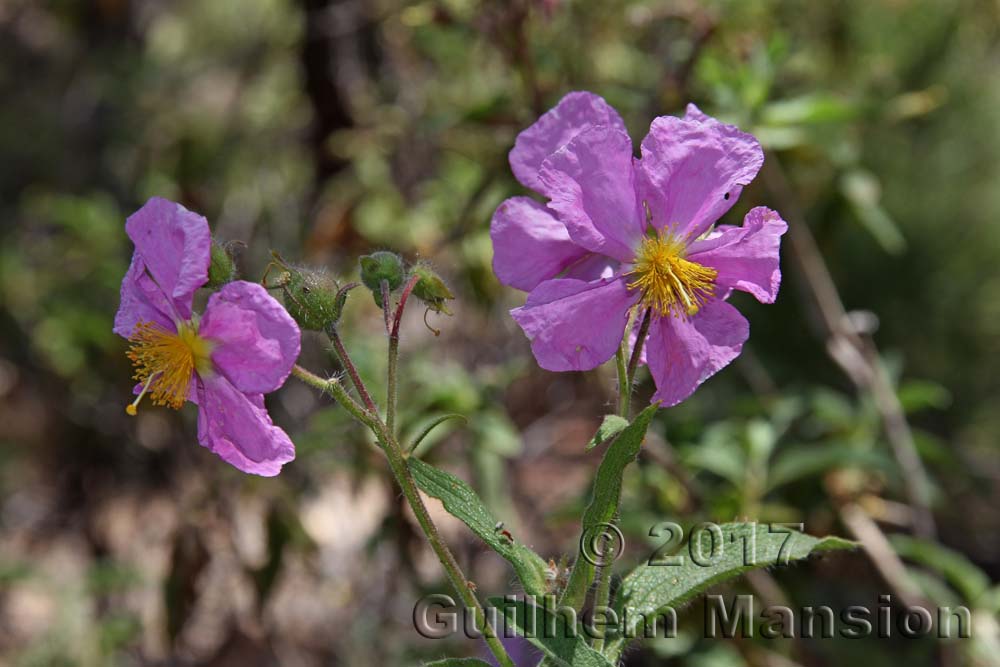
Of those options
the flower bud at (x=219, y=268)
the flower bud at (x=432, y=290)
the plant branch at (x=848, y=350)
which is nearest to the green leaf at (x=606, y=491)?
the flower bud at (x=432, y=290)

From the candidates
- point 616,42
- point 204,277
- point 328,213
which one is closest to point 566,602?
point 204,277

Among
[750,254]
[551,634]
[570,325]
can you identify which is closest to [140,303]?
[570,325]

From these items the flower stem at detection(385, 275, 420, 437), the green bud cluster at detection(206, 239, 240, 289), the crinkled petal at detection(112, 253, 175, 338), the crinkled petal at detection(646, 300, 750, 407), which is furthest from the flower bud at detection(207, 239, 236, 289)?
the crinkled petal at detection(646, 300, 750, 407)

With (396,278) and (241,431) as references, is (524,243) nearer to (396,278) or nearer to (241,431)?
(396,278)

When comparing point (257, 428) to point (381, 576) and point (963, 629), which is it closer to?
point (963, 629)

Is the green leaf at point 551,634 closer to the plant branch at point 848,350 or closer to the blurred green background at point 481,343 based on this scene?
the blurred green background at point 481,343
